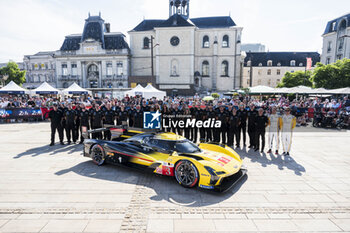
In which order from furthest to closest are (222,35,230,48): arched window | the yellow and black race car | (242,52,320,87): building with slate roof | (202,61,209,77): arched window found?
1. (242,52,320,87): building with slate roof
2. (202,61,209,77): arched window
3. (222,35,230,48): arched window
4. the yellow and black race car

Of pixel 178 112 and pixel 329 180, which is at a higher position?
pixel 178 112

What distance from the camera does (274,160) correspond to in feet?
25.5

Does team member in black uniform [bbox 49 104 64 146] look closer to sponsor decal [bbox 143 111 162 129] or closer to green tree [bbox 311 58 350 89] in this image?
sponsor decal [bbox 143 111 162 129]

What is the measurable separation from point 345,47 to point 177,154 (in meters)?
49.0

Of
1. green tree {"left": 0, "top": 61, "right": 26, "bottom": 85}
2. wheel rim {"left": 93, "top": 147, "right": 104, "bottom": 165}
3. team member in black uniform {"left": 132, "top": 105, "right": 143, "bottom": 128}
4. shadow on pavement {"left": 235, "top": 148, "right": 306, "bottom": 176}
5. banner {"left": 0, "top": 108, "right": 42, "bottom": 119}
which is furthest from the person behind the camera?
green tree {"left": 0, "top": 61, "right": 26, "bottom": 85}

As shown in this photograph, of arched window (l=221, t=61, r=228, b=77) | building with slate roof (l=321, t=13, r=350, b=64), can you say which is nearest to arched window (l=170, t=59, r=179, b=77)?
arched window (l=221, t=61, r=228, b=77)

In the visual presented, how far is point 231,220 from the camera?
4156 mm

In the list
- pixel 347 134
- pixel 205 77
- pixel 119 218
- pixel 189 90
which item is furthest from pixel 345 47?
pixel 119 218

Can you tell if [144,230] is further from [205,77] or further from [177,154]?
[205,77]

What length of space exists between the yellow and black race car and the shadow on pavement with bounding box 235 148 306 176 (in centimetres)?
190

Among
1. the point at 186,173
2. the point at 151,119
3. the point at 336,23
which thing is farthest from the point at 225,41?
the point at 186,173

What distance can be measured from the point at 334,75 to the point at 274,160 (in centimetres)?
2540

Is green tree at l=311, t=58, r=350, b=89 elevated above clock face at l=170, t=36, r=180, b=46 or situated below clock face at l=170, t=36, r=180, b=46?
below

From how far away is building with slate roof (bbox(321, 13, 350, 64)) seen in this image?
3916cm
